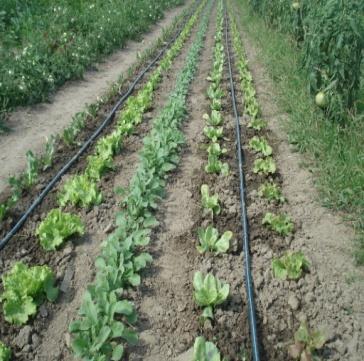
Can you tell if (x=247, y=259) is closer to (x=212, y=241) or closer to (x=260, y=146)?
(x=212, y=241)

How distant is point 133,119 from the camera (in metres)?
5.74

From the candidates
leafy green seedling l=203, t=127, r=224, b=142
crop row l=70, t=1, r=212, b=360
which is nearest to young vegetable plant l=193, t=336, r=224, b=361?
crop row l=70, t=1, r=212, b=360

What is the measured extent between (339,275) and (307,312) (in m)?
0.48

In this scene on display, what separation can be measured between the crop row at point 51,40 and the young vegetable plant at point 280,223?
4265 millimetres

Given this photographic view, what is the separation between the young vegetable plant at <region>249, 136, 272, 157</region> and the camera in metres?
4.77

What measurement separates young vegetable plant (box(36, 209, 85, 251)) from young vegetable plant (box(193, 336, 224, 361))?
1524mm

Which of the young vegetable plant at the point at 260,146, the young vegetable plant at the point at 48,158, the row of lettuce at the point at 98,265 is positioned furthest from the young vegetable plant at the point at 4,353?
the young vegetable plant at the point at 260,146

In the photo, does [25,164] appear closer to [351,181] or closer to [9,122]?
[9,122]

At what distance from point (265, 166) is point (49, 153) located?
246cm

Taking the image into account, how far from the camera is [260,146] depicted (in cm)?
486

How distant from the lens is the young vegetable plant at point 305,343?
97.8 inches

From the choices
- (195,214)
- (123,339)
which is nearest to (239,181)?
(195,214)

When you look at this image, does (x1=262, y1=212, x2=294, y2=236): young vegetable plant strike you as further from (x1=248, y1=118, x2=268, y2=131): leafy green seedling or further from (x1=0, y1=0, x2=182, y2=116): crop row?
(x1=0, y1=0, x2=182, y2=116): crop row

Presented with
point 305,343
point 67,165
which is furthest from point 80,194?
point 305,343
